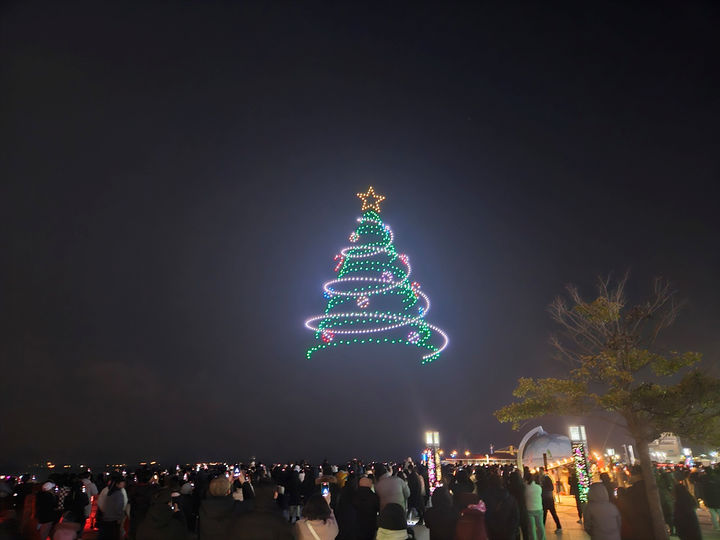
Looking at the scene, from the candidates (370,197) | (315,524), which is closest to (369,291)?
(370,197)

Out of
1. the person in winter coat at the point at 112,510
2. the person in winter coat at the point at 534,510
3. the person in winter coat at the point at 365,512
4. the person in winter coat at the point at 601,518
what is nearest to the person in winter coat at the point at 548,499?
the person in winter coat at the point at 534,510

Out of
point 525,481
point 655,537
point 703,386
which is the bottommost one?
point 655,537

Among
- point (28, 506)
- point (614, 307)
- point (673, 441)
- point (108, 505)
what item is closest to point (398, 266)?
point (614, 307)

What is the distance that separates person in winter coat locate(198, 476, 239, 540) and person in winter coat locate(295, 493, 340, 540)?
0.82 m

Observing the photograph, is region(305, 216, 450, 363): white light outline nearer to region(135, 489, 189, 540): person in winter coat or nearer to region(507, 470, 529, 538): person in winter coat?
region(507, 470, 529, 538): person in winter coat

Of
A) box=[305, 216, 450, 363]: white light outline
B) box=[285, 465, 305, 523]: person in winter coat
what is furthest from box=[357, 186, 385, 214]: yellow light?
box=[285, 465, 305, 523]: person in winter coat

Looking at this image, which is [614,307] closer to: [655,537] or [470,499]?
[655,537]

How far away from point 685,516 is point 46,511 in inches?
534

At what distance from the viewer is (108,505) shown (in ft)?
37.1

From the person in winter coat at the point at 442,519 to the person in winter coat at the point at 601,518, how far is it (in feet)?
8.05

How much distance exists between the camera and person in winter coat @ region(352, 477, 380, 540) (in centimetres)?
902

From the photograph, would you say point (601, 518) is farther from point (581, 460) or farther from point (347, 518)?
point (581, 460)

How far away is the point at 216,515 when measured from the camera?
20.0 ft

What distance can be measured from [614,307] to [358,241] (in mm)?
12478
